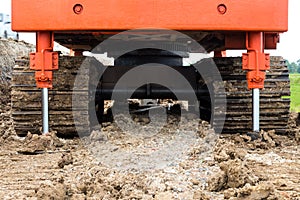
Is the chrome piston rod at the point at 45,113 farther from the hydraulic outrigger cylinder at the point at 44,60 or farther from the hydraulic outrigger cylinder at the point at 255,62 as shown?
the hydraulic outrigger cylinder at the point at 255,62

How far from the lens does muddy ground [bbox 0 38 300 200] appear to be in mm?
2121

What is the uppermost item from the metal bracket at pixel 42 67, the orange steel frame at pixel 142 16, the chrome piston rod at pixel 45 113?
the orange steel frame at pixel 142 16

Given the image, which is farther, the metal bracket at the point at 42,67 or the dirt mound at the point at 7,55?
the dirt mound at the point at 7,55

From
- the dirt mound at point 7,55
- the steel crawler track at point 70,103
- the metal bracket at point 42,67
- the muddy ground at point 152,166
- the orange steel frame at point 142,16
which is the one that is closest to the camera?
the muddy ground at point 152,166

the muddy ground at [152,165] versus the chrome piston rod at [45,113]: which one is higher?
the chrome piston rod at [45,113]

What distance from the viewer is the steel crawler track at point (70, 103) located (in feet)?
12.8

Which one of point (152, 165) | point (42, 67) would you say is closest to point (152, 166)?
point (152, 165)

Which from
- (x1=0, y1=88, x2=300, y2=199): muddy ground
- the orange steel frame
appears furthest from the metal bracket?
(x1=0, y1=88, x2=300, y2=199): muddy ground

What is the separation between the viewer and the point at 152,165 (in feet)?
8.93

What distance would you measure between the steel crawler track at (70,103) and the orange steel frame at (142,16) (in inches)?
18.0

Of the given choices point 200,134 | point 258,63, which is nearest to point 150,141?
point 200,134

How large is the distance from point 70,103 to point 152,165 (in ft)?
4.61

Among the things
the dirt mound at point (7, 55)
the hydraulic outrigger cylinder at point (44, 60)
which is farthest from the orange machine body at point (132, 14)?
the dirt mound at point (7, 55)

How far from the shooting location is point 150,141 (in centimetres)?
360
